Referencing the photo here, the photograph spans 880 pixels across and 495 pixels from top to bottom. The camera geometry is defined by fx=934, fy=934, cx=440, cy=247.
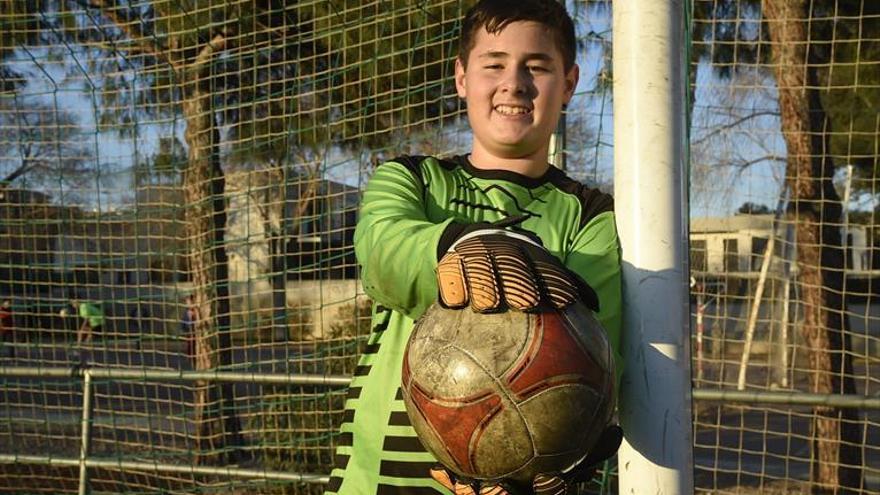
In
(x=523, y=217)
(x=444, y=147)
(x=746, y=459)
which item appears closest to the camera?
(x=523, y=217)

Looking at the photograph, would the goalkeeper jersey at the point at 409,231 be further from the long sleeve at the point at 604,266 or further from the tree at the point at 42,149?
the tree at the point at 42,149

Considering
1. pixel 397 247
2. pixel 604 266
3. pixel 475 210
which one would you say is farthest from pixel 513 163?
pixel 397 247

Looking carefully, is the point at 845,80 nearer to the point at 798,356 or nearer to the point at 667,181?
the point at 798,356

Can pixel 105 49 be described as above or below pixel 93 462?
above

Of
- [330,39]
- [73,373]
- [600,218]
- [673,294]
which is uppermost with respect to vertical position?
[330,39]

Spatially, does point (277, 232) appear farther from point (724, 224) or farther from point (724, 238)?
point (724, 238)

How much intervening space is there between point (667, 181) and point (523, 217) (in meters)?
0.35

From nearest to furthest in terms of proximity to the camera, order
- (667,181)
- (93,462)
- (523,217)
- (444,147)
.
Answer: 1. (523,217)
2. (667,181)
3. (93,462)
4. (444,147)

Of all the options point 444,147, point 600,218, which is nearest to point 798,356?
point 444,147

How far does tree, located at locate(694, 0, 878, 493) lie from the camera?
716 cm

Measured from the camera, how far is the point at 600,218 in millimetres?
2156

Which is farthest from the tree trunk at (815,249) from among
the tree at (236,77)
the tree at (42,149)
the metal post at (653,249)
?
the metal post at (653,249)

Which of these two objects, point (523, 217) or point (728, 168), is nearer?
point (523, 217)

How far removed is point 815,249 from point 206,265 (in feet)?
16.5
